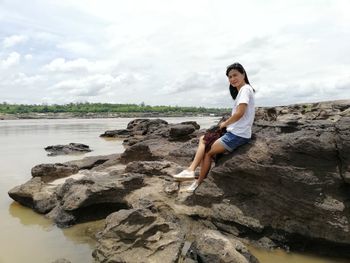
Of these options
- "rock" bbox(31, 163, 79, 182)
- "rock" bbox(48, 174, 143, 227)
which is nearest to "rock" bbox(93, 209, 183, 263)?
"rock" bbox(48, 174, 143, 227)

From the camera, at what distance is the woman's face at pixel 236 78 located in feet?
24.4

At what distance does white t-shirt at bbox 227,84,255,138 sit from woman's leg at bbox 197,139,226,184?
366 millimetres

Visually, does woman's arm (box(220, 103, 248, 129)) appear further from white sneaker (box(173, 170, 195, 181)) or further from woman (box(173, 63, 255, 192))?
white sneaker (box(173, 170, 195, 181))

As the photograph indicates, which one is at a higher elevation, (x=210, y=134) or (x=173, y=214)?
(x=210, y=134)

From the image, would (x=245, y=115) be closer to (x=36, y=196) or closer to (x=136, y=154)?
(x=36, y=196)

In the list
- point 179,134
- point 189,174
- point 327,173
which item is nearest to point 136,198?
point 189,174

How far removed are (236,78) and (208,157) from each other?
1.63 m

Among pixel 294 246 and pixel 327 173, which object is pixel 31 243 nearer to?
pixel 294 246

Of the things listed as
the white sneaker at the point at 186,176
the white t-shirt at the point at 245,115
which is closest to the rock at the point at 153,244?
the white sneaker at the point at 186,176

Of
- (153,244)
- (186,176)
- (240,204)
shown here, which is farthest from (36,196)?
(240,204)

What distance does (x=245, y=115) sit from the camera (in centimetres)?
732

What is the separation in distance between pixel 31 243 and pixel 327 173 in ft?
17.9

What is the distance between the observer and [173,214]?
7.86 m

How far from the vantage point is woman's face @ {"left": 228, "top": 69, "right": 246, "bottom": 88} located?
7441 millimetres
